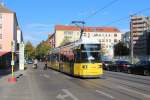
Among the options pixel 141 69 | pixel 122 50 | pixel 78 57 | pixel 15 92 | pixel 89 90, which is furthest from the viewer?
pixel 122 50

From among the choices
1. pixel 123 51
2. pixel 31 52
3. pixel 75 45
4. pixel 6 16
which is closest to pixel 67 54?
pixel 75 45

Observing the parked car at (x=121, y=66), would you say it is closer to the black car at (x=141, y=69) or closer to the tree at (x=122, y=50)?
the black car at (x=141, y=69)

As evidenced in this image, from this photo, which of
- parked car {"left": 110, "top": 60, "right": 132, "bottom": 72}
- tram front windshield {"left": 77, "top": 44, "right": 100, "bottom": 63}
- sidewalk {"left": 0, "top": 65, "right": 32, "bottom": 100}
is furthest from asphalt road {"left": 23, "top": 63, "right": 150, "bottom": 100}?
parked car {"left": 110, "top": 60, "right": 132, "bottom": 72}

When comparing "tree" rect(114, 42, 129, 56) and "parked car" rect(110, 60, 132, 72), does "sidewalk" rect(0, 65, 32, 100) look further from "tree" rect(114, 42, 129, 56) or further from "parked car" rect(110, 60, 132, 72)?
"tree" rect(114, 42, 129, 56)

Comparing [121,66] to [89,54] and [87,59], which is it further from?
[87,59]

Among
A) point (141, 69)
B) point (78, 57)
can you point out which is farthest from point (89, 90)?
point (141, 69)

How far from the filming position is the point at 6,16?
5108 inches

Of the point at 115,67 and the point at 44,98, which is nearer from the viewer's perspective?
the point at 44,98

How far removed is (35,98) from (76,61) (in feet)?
56.3

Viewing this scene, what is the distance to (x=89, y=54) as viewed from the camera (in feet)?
112

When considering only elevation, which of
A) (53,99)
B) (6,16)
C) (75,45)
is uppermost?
(6,16)

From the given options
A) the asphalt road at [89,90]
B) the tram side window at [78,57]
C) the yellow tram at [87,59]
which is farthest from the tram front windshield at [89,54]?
the asphalt road at [89,90]

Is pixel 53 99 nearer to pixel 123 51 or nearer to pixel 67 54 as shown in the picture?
pixel 67 54

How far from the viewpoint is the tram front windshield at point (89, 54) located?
33.9 m
